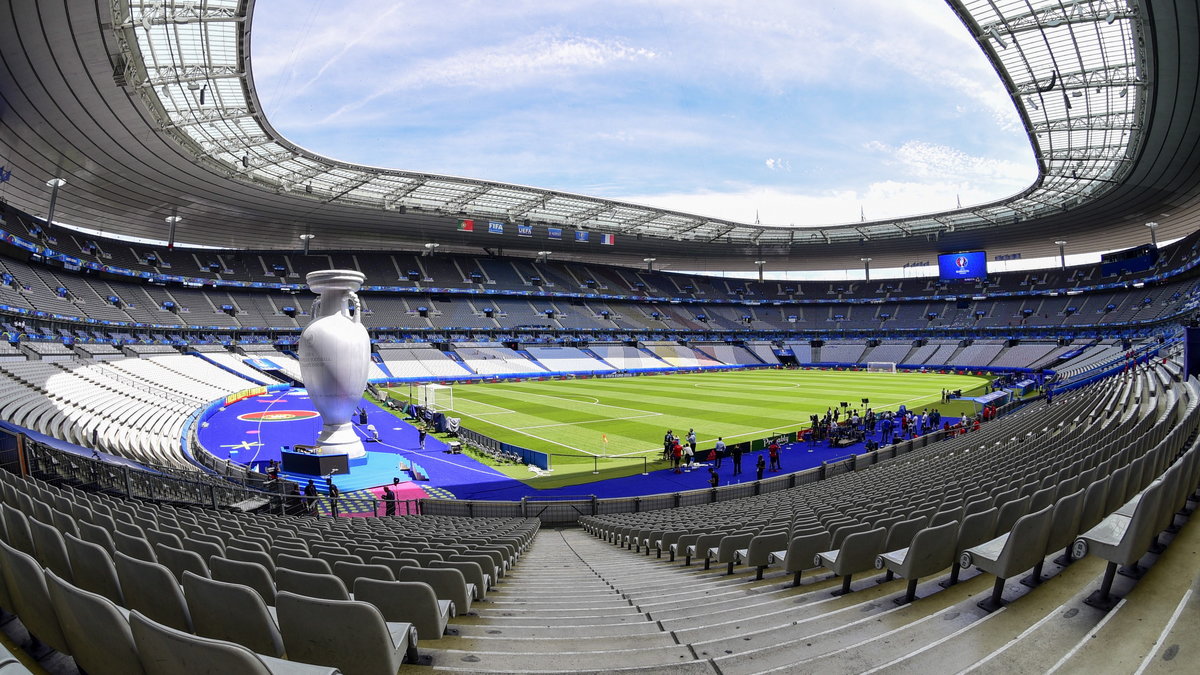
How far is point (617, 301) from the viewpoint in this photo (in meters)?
94.6

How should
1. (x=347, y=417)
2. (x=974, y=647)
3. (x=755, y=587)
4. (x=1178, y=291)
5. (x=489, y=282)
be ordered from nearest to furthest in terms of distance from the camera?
(x=974, y=647) → (x=755, y=587) → (x=347, y=417) → (x=1178, y=291) → (x=489, y=282)

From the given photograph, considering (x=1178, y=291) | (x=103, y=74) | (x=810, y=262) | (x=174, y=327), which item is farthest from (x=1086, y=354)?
(x=174, y=327)

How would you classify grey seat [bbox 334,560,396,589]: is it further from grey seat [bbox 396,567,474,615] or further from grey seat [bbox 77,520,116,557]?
grey seat [bbox 77,520,116,557]

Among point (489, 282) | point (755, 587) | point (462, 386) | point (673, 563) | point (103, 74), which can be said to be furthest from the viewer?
point (489, 282)

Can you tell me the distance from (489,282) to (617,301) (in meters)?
20.1

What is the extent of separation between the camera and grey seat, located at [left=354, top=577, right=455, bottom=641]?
353cm

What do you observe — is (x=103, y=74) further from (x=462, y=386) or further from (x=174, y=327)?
(x=174, y=327)

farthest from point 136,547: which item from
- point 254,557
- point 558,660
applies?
point 558,660

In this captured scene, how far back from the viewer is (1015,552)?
364cm

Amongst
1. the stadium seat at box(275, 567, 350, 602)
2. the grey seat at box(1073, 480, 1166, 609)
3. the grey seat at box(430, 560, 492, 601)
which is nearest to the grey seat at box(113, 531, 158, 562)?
the stadium seat at box(275, 567, 350, 602)

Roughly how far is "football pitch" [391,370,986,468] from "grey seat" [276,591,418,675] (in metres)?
22.0

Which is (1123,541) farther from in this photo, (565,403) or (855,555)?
(565,403)

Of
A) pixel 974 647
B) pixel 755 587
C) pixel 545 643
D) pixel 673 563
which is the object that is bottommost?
pixel 673 563

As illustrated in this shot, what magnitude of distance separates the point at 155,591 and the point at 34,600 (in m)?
0.46
